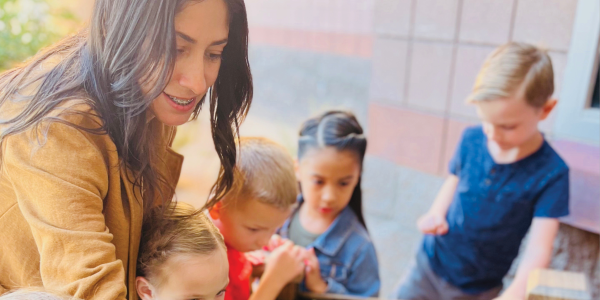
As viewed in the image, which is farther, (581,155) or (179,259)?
(581,155)

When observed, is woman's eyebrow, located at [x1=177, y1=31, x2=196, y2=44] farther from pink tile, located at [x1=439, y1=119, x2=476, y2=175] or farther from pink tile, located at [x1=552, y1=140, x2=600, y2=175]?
pink tile, located at [x1=439, y1=119, x2=476, y2=175]

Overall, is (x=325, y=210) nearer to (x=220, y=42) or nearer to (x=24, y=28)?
(x=220, y=42)

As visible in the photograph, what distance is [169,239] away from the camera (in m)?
0.72

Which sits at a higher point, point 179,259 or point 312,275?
point 179,259

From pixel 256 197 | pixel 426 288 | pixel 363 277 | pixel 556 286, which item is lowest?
pixel 426 288

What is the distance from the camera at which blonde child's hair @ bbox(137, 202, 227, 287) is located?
2.33 ft

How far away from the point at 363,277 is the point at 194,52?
35.2 inches

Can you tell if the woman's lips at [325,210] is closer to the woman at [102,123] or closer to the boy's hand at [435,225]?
the boy's hand at [435,225]

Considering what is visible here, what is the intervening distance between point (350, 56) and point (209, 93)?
256cm

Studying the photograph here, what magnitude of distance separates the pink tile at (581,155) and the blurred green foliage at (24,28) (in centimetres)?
215

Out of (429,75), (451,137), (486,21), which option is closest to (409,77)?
(429,75)

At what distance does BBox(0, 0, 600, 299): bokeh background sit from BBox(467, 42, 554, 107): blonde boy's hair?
33 centimetres

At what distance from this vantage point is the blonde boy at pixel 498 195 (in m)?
1.33

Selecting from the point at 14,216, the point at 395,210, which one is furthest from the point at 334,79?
the point at 14,216
